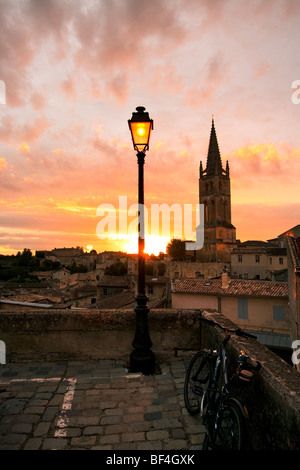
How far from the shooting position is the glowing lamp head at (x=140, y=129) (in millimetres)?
5098

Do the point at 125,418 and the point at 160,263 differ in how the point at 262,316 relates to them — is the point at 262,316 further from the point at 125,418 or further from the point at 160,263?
the point at 160,263

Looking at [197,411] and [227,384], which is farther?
[197,411]

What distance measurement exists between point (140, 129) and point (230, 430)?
4.50 m

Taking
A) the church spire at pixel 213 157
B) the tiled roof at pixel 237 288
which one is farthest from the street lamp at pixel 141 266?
the church spire at pixel 213 157

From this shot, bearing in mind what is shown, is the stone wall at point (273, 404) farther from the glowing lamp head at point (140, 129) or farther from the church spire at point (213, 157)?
the church spire at point (213, 157)

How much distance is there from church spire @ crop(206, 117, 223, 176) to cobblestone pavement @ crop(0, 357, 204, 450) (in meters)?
86.4

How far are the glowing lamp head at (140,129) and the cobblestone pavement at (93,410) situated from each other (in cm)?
384

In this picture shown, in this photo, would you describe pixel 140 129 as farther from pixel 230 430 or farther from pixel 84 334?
pixel 230 430

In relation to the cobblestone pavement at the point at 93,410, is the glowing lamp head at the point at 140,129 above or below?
above

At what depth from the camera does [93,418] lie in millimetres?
3301

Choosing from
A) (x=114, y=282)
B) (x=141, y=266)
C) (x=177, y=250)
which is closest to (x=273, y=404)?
(x=141, y=266)
